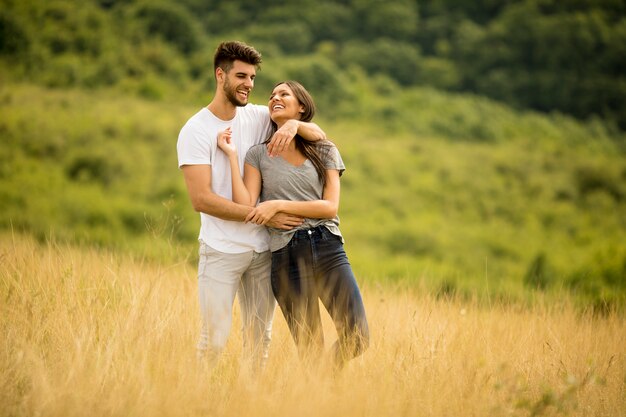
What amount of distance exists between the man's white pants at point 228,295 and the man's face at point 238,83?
0.89m

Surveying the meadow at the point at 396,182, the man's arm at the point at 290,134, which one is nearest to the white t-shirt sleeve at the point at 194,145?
the man's arm at the point at 290,134

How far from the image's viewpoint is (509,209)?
109ft

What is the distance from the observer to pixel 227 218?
416 cm

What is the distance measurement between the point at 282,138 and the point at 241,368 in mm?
1320

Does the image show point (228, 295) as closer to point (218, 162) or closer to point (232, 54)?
point (218, 162)

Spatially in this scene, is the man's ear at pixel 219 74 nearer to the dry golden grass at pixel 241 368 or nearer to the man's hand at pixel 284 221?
the man's hand at pixel 284 221

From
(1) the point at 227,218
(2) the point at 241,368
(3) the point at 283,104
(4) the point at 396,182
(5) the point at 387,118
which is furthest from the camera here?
(5) the point at 387,118

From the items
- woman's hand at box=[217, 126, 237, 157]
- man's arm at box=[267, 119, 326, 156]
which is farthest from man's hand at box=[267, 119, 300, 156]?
woman's hand at box=[217, 126, 237, 157]

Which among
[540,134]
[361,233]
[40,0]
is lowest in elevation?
[361,233]

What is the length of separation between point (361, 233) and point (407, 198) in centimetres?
473

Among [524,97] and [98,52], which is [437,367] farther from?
[524,97]

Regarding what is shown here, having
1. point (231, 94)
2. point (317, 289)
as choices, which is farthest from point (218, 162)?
point (317, 289)

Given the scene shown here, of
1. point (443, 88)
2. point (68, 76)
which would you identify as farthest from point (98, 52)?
point (443, 88)

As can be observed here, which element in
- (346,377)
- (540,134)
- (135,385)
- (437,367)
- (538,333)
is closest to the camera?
(135,385)
